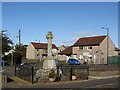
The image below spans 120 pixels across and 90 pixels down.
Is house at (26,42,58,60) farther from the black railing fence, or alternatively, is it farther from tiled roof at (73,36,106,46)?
the black railing fence

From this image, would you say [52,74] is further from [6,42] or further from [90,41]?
[90,41]

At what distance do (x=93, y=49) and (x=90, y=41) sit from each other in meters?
3.88

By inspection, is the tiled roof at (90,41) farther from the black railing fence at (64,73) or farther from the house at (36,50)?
the black railing fence at (64,73)

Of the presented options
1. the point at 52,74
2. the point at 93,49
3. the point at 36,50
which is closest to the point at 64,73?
the point at 52,74

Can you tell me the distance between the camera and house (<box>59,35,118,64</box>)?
Answer: 76594mm

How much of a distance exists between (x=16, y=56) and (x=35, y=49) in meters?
42.5

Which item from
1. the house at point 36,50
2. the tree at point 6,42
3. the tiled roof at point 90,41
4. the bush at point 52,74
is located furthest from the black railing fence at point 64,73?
the house at point 36,50

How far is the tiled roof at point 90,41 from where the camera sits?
Result: 7991 cm

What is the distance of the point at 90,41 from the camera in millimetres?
83000

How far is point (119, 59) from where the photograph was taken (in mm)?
67062

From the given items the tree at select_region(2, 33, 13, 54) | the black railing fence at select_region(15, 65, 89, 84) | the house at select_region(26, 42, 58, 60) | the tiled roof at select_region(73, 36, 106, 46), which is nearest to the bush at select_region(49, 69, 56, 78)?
the black railing fence at select_region(15, 65, 89, 84)

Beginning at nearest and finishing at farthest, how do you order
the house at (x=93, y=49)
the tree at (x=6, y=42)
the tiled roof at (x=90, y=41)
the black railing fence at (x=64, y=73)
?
1. the black railing fence at (x=64, y=73)
2. the tree at (x=6, y=42)
3. the house at (x=93, y=49)
4. the tiled roof at (x=90, y=41)

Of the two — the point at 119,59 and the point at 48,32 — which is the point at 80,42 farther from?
the point at 48,32

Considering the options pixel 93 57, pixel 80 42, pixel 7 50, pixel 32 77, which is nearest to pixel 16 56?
pixel 7 50
